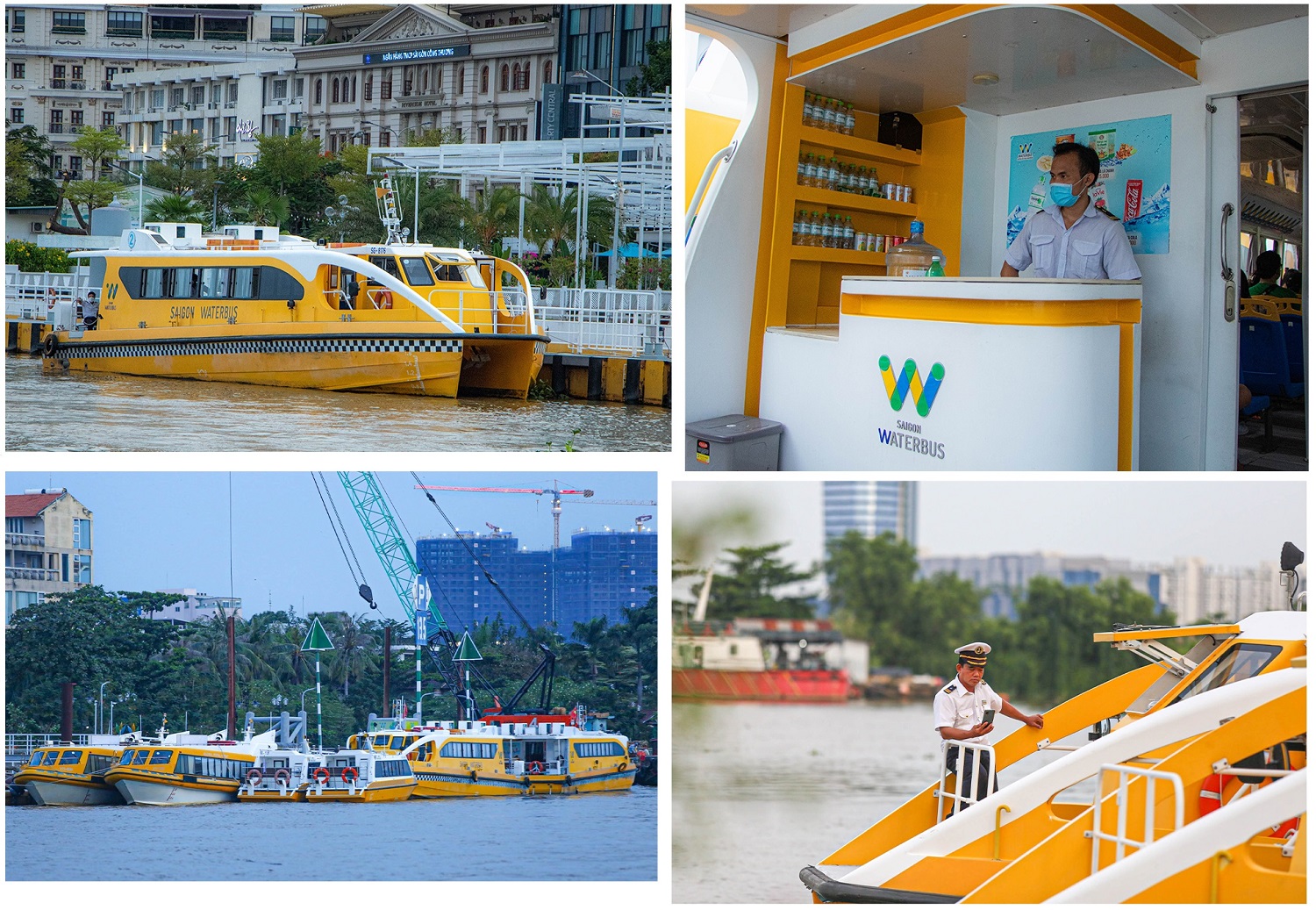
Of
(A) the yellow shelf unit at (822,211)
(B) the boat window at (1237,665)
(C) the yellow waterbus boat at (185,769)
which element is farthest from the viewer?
(C) the yellow waterbus boat at (185,769)

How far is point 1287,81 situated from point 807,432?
2.04 metres

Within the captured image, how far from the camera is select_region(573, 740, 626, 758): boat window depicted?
4188 millimetres

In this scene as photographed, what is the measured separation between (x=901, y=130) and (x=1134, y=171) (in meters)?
1.11

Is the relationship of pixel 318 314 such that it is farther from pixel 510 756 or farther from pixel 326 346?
pixel 510 756

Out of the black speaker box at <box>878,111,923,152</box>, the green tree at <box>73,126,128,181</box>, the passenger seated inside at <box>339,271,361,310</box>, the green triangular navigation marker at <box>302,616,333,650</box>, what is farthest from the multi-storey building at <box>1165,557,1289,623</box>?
the green tree at <box>73,126,128,181</box>

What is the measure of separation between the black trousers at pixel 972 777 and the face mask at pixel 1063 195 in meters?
2.27

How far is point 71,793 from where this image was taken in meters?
4.35

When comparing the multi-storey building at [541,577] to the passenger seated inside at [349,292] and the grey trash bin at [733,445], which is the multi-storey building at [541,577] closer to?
the grey trash bin at [733,445]

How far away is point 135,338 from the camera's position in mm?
11109

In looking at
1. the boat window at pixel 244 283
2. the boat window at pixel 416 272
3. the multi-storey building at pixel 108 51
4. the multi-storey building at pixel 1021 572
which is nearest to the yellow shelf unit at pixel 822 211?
the multi-storey building at pixel 108 51

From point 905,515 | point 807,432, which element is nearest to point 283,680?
point 807,432

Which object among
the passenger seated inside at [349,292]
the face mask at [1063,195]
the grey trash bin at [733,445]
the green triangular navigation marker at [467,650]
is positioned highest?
the passenger seated inside at [349,292]

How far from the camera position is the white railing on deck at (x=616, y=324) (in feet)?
33.4

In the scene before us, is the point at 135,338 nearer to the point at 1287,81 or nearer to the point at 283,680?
the point at 283,680
